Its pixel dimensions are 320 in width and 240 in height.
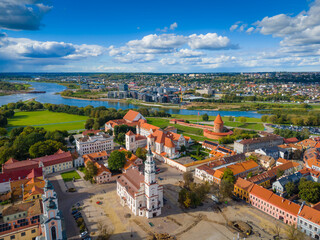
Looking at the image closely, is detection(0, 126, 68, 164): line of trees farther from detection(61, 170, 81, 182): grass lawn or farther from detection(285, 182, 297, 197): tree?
detection(285, 182, 297, 197): tree

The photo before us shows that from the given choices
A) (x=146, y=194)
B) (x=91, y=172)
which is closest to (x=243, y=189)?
(x=146, y=194)

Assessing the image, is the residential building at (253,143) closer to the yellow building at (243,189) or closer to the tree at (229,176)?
the tree at (229,176)

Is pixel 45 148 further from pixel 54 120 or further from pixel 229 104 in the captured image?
pixel 229 104

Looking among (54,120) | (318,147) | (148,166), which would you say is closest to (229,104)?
(318,147)

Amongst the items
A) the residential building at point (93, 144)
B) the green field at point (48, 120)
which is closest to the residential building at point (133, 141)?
the residential building at point (93, 144)

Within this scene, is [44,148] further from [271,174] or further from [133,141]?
[271,174]
